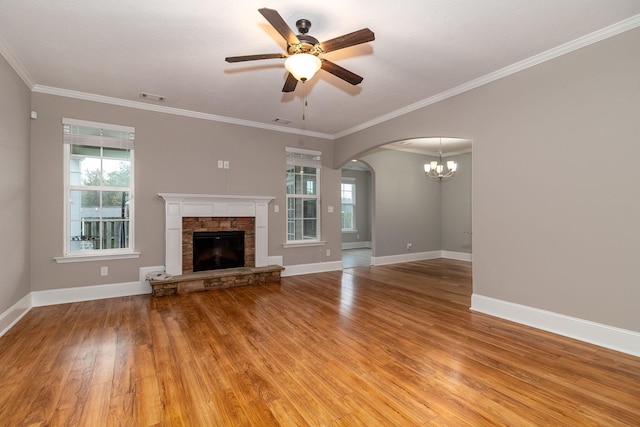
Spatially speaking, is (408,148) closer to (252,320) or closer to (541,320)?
(541,320)

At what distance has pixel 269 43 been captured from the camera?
300 centimetres

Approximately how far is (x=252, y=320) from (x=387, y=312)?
1.65m

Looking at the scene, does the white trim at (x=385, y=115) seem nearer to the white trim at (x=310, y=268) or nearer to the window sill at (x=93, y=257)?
the window sill at (x=93, y=257)

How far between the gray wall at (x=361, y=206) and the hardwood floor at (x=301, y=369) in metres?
6.93

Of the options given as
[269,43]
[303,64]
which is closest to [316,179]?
[269,43]

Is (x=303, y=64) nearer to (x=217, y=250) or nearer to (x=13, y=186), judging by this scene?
(x=13, y=186)

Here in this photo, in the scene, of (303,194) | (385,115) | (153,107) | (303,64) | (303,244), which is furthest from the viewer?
(303,194)

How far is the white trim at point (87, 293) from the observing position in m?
4.04

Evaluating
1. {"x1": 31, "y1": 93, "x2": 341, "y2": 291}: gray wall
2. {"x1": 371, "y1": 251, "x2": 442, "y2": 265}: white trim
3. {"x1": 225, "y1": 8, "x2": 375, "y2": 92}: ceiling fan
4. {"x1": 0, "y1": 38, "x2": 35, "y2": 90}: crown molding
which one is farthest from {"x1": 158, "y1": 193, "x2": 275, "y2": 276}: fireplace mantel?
{"x1": 225, "y1": 8, "x2": 375, "y2": 92}: ceiling fan

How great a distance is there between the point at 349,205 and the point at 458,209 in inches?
153

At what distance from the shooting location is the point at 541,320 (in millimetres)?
3217

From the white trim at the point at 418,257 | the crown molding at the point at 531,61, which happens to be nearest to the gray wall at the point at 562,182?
the crown molding at the point at 531,61

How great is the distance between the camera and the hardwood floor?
6.11ft

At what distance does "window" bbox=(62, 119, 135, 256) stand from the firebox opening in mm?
999
